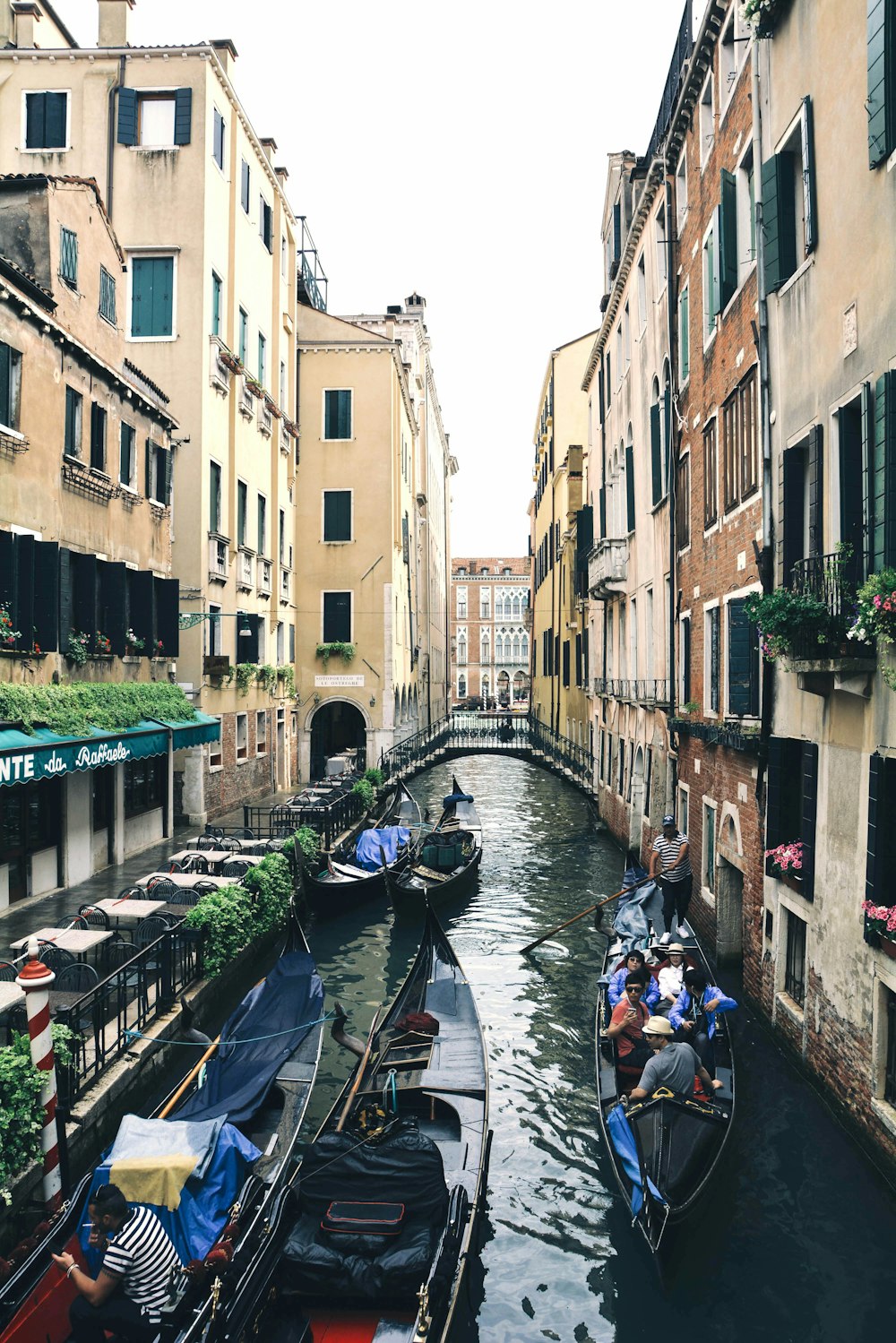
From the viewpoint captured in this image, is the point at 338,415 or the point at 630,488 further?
the point at 338,415

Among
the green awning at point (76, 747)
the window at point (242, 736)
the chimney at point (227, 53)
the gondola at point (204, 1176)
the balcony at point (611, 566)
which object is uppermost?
the chimney at point (227, 53)

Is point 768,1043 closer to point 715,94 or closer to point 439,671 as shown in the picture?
point 715,94

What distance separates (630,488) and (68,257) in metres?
10.3

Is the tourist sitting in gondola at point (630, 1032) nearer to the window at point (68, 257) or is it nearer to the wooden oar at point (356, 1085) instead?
the wooden oar at point (356, 1085)

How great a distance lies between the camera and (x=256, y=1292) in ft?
17.2

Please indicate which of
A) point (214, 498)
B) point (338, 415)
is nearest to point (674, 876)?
point (214, 498)

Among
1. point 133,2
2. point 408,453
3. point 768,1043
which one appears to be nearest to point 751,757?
point 768,1043

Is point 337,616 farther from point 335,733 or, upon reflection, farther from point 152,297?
point 152,297

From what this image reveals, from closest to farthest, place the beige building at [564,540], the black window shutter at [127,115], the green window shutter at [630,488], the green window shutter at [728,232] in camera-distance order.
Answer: the green window shutter at [728,232] → the green window shutter at [630,488] → the black window shutter at [127,115] → the beige building at [564,540]

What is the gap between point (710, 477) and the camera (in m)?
12.5

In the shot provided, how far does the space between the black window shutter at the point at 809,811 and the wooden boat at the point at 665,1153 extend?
1885 mm

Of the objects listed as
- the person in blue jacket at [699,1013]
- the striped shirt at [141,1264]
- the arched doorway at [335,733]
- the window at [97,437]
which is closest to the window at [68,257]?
the window at [97,437]

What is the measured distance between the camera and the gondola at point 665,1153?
613 cm

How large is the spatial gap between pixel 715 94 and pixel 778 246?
4497 millimetres
